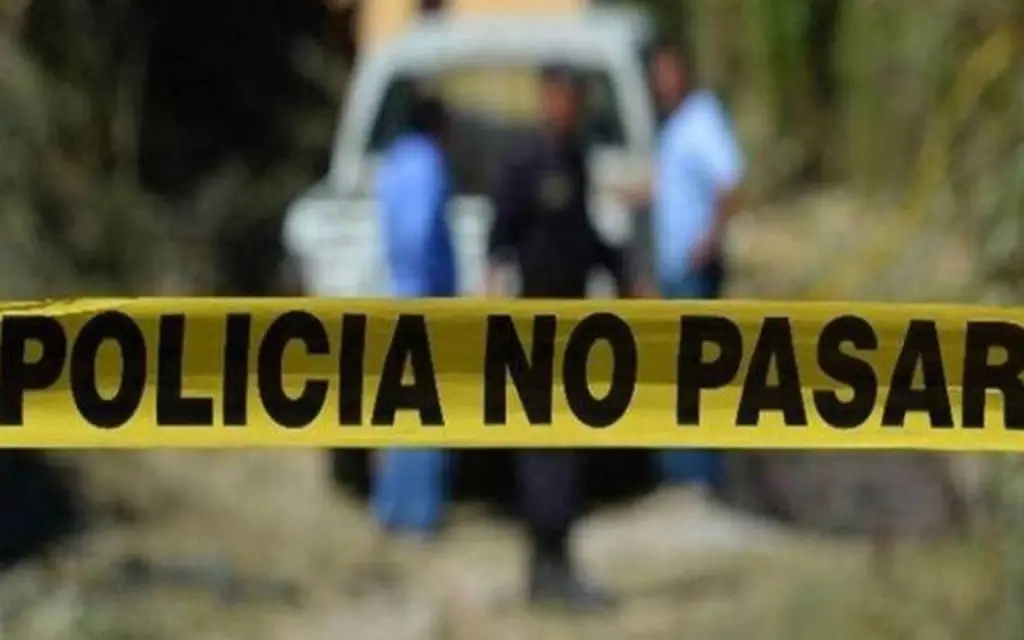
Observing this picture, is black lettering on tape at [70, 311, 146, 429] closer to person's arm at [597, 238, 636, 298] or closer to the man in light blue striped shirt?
person's arm at [597, 238, 636, 298]

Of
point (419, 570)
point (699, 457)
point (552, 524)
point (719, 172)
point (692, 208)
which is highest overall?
point (719, 172)

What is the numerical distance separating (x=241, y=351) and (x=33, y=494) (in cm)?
326

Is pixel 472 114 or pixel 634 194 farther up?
pixel 472 114

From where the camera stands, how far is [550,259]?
18.3 ft

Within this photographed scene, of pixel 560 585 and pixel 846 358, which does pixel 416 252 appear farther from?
pixel 846 358

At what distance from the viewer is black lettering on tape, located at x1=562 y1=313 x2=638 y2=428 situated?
2635mm

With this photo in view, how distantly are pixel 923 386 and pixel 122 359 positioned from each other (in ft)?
3.25

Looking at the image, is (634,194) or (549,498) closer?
(549,498)

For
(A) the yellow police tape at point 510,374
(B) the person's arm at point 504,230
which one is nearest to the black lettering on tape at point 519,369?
(A) the yellow police tape at point 510,374

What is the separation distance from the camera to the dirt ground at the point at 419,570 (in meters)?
5.18

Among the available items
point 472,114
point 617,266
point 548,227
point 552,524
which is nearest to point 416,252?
point 548,227

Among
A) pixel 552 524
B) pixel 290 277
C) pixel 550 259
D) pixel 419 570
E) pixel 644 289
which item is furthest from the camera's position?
pixel 290 277

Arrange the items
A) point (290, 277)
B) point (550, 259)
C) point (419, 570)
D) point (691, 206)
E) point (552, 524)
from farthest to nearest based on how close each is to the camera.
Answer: point (290, 277) < point (691, 206) < point (419, 570) < point (552, 524) < point (550, 259)

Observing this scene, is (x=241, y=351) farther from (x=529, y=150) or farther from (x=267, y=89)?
(x=267, y=89)
